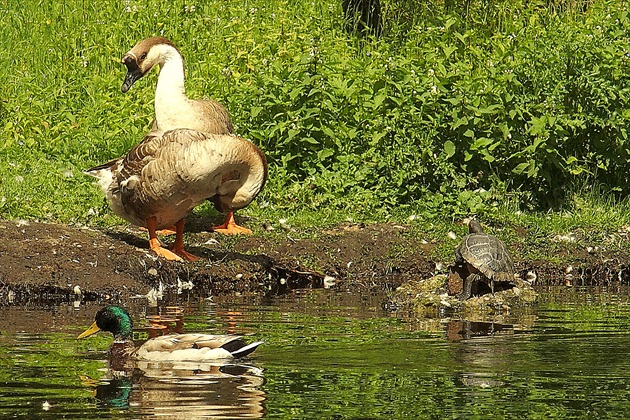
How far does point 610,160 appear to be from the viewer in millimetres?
14586

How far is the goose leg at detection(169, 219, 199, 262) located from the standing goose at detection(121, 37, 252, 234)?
840mm

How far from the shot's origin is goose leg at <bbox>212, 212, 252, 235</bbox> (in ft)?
43.1

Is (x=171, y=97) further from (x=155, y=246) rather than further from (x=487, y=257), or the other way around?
(x=487, y=257)

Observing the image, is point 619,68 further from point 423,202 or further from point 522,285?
point 522,285

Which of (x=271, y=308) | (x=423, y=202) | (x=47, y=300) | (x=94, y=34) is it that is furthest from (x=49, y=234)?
(x=94, y=34)

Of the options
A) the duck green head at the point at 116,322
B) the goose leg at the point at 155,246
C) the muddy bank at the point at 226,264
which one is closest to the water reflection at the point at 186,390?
the duck green head at the point at 116,322

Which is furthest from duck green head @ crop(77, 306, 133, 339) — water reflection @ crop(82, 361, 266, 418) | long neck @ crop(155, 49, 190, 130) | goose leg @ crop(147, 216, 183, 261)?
long neck @ crop(155, 49, 190, 130)

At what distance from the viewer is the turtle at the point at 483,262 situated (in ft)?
35.9

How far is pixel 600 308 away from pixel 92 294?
433cm

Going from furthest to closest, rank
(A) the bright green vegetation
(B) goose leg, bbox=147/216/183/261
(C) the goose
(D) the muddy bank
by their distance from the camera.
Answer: (A) the bright green vegetation < (B) goose leg, bbox=147/216/183/261 < (C) the goose < (D) the muddy bank

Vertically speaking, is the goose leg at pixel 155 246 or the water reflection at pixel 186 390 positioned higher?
the goose leg at pixel 155 246

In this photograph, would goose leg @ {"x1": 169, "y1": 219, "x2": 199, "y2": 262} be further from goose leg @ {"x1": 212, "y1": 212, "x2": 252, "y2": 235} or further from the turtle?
the turtle

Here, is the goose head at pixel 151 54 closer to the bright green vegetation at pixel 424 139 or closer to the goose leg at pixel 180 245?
the bright green vegetation at pixel 424 139

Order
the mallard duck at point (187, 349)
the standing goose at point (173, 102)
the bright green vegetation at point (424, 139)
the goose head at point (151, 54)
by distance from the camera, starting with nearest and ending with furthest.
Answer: the mallard duck at point (187, 349), the standing goose at point (173, 102), the goose head at point (151, 54), the bright green vegetation at point (424, 139)
